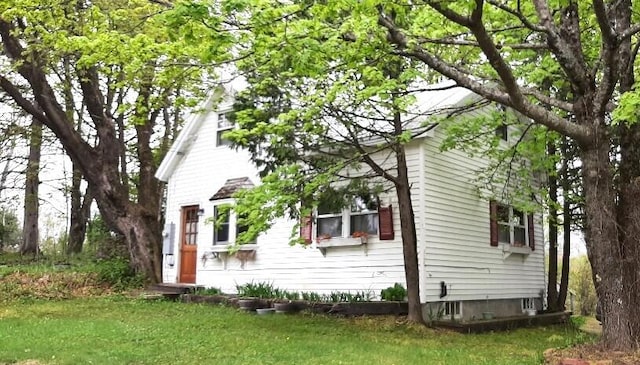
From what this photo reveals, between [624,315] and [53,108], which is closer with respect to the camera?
[624,315]

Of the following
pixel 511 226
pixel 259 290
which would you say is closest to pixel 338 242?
pixel 259 290

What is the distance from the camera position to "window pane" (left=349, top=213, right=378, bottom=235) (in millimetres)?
12586

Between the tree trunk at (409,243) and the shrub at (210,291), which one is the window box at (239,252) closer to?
the shrub at (210,291)

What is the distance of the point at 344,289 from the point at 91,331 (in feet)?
18.4

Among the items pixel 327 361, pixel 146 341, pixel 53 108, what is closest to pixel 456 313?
pixel 327 361

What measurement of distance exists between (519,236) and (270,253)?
22.2 feet

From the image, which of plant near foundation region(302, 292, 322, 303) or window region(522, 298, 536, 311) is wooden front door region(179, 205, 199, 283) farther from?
window region(522, 298, 536, 311)

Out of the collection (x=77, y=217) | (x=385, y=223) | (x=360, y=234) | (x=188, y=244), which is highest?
(x=77, y=217)

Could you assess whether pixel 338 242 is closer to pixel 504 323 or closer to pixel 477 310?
pixel 477 310

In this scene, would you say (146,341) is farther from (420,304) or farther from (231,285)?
(231,285)

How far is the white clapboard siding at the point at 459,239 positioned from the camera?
1216 cm

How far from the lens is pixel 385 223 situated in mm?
12172

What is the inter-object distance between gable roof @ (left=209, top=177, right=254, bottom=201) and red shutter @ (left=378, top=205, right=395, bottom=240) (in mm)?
4243

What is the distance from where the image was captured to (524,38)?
9.85 m
